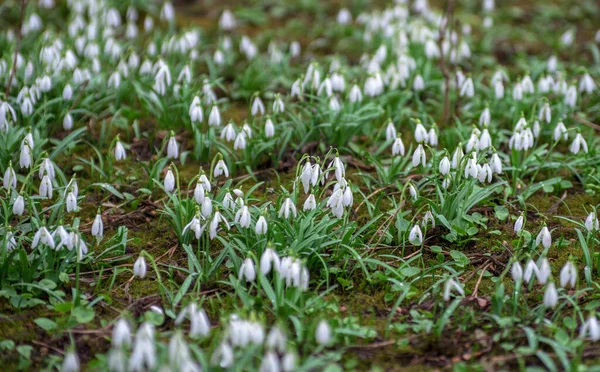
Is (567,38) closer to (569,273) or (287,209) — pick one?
(569,273)

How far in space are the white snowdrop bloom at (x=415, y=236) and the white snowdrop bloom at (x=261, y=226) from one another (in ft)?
2.63

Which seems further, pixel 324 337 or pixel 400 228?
pixel 400 228

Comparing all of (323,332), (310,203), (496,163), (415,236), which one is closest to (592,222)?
(496,163)

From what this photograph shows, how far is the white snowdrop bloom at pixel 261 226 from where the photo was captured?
353 centimetres

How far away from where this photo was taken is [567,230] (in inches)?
167

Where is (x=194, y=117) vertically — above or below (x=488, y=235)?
→ above

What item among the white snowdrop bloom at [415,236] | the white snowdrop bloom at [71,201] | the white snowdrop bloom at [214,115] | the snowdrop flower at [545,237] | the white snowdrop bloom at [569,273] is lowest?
the white snowdrop bloom at [415,236]

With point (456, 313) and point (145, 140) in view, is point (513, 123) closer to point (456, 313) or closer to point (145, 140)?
point (456, 313)

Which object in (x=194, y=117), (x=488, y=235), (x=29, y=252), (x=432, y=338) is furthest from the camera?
(x=194, y=117)

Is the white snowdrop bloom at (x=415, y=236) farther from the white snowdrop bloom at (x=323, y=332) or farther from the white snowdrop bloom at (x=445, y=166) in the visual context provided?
the white snowdrop bloom at (x=323, y=332)

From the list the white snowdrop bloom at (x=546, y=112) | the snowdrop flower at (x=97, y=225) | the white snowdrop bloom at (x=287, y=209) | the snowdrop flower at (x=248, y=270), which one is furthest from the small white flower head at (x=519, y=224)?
the snowdrop flower at (x=97, y=225)

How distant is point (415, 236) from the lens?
12.8 ft

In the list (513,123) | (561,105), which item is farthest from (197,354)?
(561,105)

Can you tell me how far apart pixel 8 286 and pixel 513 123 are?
11.5 feet
